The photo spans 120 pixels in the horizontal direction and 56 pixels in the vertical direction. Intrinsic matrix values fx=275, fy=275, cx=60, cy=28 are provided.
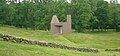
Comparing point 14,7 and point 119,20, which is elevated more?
point 14,7

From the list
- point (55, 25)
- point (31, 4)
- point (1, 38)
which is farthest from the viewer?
point (31, 4)

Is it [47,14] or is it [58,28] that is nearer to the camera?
[58,28]

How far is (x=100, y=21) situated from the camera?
315 ft

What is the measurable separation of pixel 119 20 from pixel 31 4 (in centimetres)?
3060

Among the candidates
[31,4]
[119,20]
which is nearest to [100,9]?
[119,20]

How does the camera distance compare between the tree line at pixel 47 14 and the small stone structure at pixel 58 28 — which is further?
the tree line at pixel 47 14

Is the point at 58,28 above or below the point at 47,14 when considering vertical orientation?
below

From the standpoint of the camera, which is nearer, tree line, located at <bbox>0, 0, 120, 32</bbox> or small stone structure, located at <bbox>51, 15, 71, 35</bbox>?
small stone structure, located at <bbox>51, 15, 71, 35</bbox>

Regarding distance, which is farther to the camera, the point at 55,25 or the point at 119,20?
the point at 119,20

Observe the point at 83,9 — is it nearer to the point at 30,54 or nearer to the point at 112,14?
the point at 112,14

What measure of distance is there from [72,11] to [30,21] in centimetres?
1359

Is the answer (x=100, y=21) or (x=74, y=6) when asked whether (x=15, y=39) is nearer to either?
(x=74, y=6)

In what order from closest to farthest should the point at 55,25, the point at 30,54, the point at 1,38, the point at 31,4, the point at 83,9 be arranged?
the point at 30,54 → the point at 1,38 → the point at 55,25 → the point at 83,9 → the point at 31,4

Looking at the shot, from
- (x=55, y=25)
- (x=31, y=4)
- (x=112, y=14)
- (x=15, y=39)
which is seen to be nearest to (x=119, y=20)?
(x=112, y=14)
